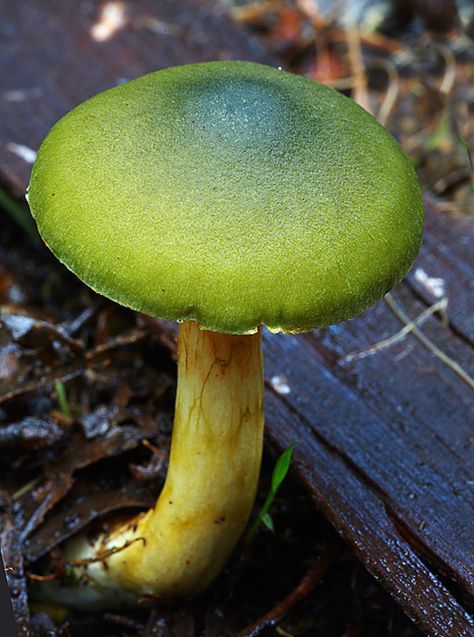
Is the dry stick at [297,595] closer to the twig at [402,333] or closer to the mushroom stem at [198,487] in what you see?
the mushroom stem at [198,487]

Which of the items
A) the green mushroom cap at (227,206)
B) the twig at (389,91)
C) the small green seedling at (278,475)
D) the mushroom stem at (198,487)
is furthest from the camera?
the twig at (389,91)

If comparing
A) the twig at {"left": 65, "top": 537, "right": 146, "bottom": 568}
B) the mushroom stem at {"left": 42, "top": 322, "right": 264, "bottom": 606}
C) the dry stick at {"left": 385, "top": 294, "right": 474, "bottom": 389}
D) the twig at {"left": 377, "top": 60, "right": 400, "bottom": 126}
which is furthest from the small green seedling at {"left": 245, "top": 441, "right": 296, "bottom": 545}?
the twig at {"left": 377, "top": 60, "right": 400, "bottom": 126}

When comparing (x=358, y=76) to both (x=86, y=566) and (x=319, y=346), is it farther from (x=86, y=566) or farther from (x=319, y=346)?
(x=86, y=566)

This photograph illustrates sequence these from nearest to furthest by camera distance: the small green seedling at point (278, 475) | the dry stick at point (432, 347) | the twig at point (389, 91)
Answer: the small green seedling at point (278, 475)
the dry stick at point (432, 347)
the twig at point (389, 91)

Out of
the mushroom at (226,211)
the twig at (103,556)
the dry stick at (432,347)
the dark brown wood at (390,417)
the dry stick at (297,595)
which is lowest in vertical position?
the twig at (103,556)

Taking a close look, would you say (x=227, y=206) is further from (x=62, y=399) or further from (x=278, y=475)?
(x=62, y=399)

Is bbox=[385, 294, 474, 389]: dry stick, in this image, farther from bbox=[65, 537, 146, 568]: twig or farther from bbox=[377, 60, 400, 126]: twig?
bbox=[377, 60, 400, 126]: twig

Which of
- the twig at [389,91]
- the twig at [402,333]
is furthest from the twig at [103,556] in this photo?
the twig at [389,91]

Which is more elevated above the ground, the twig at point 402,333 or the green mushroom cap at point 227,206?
the green mushroom cap at point 227,206
